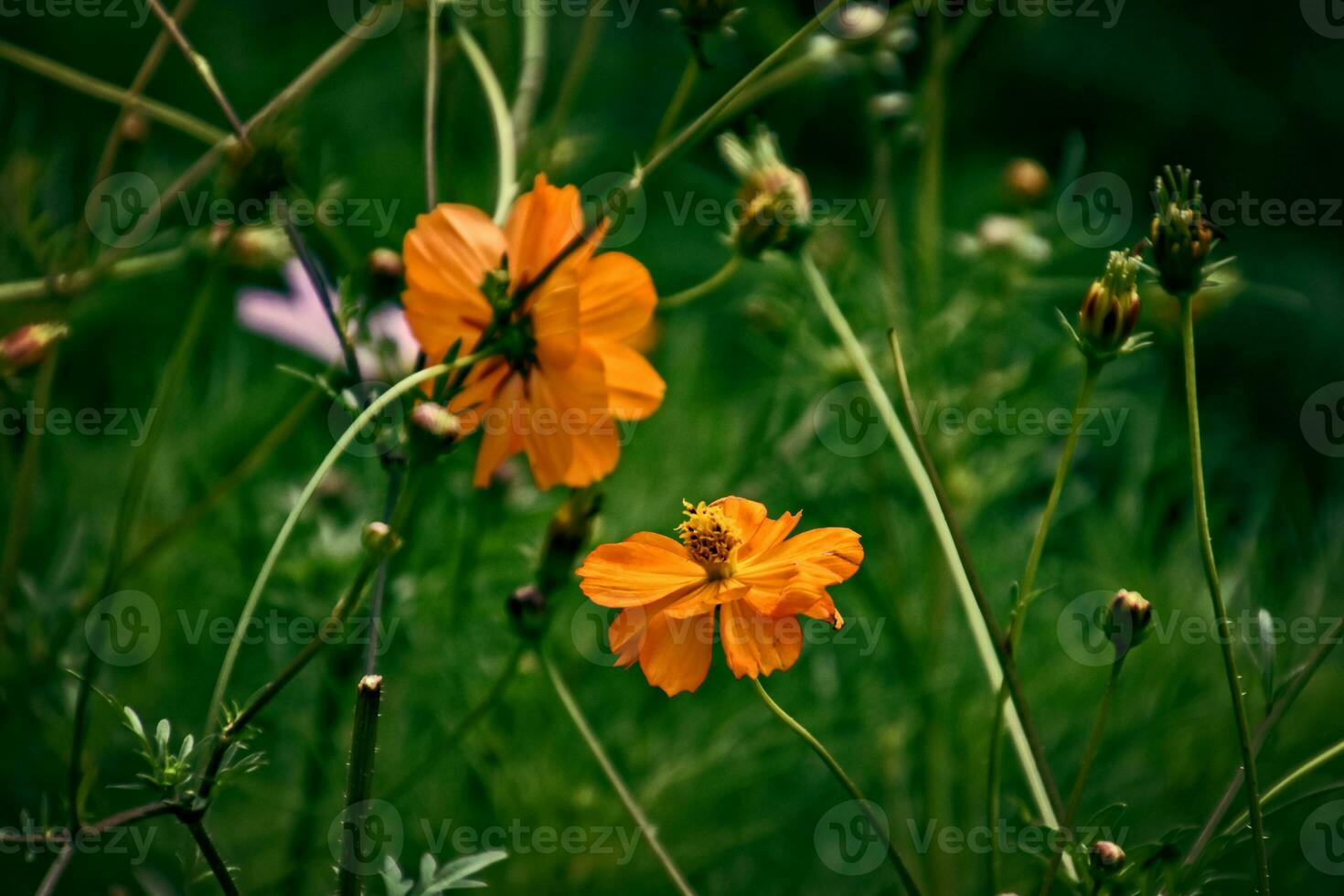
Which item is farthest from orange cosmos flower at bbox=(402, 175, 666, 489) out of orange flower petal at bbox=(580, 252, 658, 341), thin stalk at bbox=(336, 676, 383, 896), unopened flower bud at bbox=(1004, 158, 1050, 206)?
unopened flower bud at bbox=(1004, 158, 1050, 206)

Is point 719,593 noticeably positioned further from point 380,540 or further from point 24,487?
point 24,487

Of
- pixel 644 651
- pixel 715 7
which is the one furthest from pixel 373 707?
pixel 715 7

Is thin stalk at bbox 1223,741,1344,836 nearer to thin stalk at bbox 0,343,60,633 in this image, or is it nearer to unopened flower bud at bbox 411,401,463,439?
unopened flower bud at bbox 411,401,463,439

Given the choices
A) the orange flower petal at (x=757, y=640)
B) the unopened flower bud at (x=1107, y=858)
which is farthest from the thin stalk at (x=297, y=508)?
the unopened flower bud at (x=1107, y=858)

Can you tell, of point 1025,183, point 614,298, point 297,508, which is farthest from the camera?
point 1025,183

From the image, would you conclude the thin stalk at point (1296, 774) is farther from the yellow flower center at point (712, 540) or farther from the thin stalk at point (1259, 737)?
the yellow flower center at point (712, 540)

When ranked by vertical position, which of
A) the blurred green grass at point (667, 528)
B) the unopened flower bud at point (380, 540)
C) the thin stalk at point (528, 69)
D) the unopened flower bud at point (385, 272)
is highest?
the thin stalk at point (528, 69)

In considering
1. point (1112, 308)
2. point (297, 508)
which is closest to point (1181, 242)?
point (1112, 308)
